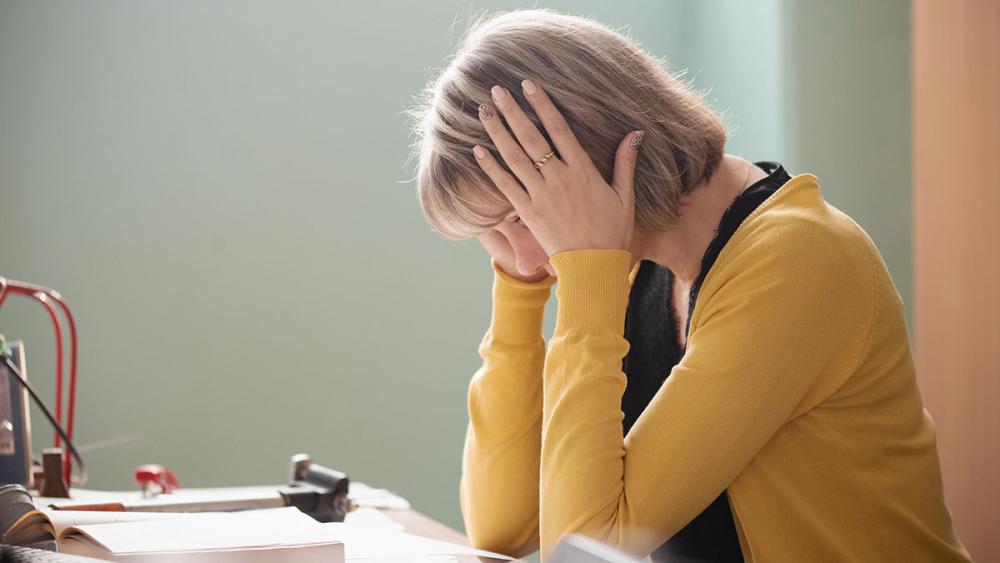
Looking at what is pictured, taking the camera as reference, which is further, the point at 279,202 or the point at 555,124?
the point at 279,202

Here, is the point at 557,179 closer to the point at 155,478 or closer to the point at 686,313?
the point at 686,313

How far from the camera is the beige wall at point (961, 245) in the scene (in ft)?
6.00

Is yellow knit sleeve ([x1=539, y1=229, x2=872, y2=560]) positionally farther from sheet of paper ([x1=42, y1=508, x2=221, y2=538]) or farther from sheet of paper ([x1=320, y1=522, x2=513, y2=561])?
sheet of paper ([x1=42, y1=508, x2=221, y2=538])

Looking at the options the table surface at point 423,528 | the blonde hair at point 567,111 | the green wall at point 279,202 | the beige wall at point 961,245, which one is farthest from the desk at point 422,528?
the green wall at point 279,202

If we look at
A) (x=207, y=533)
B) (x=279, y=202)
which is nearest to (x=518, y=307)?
(x=207, y=533)

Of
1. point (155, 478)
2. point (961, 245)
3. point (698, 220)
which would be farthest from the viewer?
point (961, 245)

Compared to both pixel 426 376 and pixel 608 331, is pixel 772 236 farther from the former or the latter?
pixel 426 376

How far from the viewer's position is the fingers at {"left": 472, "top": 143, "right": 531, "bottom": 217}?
3.35 feet

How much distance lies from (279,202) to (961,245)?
1767 mm

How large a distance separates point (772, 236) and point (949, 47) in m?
1.21

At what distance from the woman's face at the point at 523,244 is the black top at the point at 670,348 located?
0.17 m

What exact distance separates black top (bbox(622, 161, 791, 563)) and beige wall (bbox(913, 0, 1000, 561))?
0.91 meters

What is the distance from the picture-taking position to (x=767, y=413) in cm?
89

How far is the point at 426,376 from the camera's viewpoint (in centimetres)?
298
